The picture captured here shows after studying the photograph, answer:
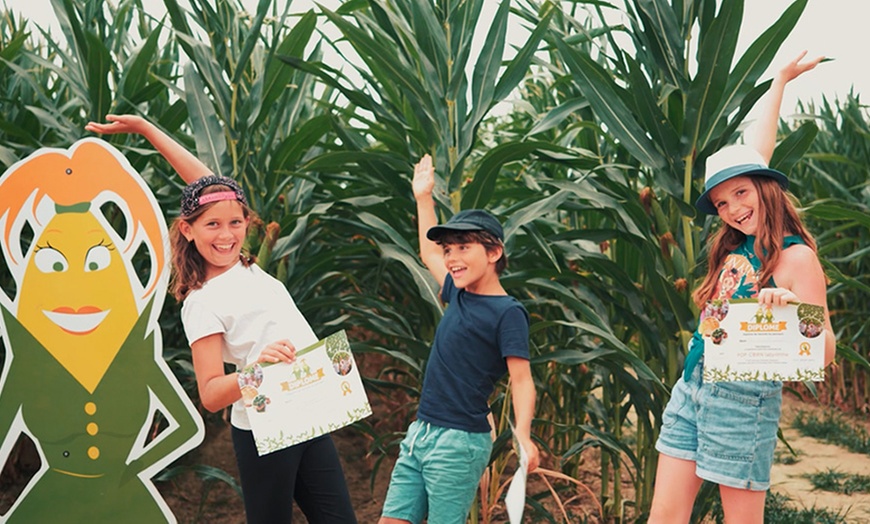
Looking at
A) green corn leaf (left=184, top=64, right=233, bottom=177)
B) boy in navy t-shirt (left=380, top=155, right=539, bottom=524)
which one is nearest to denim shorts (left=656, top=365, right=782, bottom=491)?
boy in navy t-shirt (left=380, top=155, right=539, bottom=524)

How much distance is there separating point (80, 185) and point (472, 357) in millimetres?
1173

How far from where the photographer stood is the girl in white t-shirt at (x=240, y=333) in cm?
189

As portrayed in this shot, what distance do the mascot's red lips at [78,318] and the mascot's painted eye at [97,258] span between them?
11 cm

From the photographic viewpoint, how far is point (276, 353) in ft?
6.16

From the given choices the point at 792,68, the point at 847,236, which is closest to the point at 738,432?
the point at 792,68

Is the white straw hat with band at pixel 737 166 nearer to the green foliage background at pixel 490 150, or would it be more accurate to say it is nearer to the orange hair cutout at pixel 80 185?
the green foliage background at pixel 490 150

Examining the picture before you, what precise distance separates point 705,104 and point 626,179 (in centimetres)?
40

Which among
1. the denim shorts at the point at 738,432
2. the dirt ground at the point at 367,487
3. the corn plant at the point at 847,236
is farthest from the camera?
the corn plant at the point at 847,236

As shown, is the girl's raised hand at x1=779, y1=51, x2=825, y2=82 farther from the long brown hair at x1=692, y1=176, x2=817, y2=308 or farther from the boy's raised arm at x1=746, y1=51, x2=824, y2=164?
the long brown hair at x1=692, y1=176, x2=817, y2=308

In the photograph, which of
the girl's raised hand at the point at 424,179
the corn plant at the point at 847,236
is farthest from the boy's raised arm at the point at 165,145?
the corn plant at the point at 847,236

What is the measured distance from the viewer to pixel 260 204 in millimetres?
2797

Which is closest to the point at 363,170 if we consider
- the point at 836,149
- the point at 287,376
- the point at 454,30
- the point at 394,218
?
the point at 394,218

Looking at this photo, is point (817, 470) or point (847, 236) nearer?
point (817, 470)

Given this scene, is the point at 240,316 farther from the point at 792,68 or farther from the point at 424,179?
the point at 792,68
